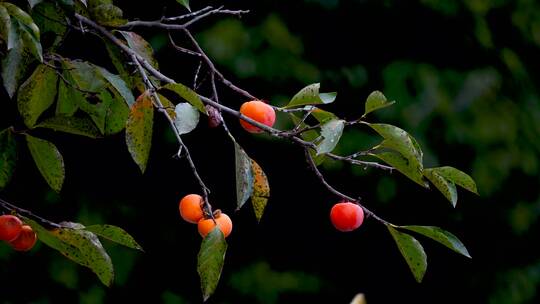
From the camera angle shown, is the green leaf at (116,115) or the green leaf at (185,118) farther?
the green leaf at (116,115)

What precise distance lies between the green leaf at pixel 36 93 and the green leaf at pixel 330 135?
1.21 ft

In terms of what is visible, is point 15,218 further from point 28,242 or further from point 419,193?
point 419,193

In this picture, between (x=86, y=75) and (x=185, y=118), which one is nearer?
(x=185, y=118)

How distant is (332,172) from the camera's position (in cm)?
230

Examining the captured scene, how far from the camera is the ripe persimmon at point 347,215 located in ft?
3.82

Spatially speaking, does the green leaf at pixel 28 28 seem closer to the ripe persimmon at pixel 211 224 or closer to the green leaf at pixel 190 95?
the green leaf at pixel 190 95

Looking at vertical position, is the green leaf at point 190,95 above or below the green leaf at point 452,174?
above

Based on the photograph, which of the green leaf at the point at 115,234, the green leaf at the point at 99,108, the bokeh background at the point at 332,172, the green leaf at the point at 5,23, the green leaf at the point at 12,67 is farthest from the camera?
the bokeh background at the point at 332,172

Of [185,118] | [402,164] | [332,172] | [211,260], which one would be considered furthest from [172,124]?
[332,172]

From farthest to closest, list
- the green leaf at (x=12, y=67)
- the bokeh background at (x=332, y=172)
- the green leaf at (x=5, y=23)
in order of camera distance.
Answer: the bokeh background at (x=332, y=172), the green leaf at (x=12, y=67), the green leaf at (x=5, y=23)

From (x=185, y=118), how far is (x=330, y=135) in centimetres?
16

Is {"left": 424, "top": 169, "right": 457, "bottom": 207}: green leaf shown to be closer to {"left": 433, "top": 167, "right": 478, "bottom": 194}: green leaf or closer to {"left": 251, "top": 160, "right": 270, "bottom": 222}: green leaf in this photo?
{"left": 433, "top": 167, "right": 478, "bottom": 194}: green leaf

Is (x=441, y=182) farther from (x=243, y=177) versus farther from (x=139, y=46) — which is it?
(x=139, y=46)

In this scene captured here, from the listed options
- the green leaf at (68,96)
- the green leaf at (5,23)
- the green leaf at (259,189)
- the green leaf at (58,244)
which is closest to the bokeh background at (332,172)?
the green leaf at (68,96)
